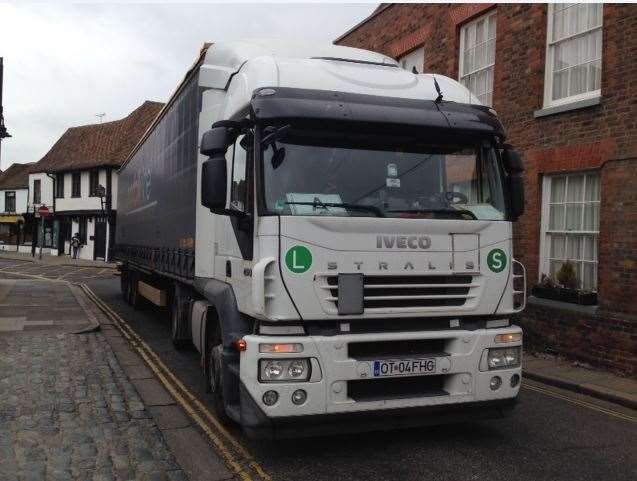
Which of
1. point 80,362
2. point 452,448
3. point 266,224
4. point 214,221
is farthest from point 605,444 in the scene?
point 80,362

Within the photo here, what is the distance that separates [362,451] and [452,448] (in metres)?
0.76

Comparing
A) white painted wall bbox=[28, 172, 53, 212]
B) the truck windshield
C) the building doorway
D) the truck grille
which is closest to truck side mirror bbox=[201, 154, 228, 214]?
the truck windshield

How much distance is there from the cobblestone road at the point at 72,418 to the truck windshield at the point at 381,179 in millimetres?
2274

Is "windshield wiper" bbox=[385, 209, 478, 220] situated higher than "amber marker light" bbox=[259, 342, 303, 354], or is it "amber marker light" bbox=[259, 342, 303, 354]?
"windshield wiper" bbox=[385, 209, 478, 220]

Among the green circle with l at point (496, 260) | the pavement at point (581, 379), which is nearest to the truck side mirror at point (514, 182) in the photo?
the green circle with l at point (496, 260)

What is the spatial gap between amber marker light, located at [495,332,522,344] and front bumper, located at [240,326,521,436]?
0.04 meters

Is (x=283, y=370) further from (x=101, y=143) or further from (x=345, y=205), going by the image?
(x=101, y=143)

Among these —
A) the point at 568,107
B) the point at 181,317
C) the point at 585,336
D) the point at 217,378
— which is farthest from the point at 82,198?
the point at 217,378

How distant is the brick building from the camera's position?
8.69 m

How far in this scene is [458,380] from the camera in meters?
4.93

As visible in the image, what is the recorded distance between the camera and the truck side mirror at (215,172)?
489 centimetres

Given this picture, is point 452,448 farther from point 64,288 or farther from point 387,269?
point 64,288

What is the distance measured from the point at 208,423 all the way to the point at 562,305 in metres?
6.05

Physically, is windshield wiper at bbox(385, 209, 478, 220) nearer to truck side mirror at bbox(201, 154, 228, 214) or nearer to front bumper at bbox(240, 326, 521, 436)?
front bumper at bbox(240, 326, 521, 436)
